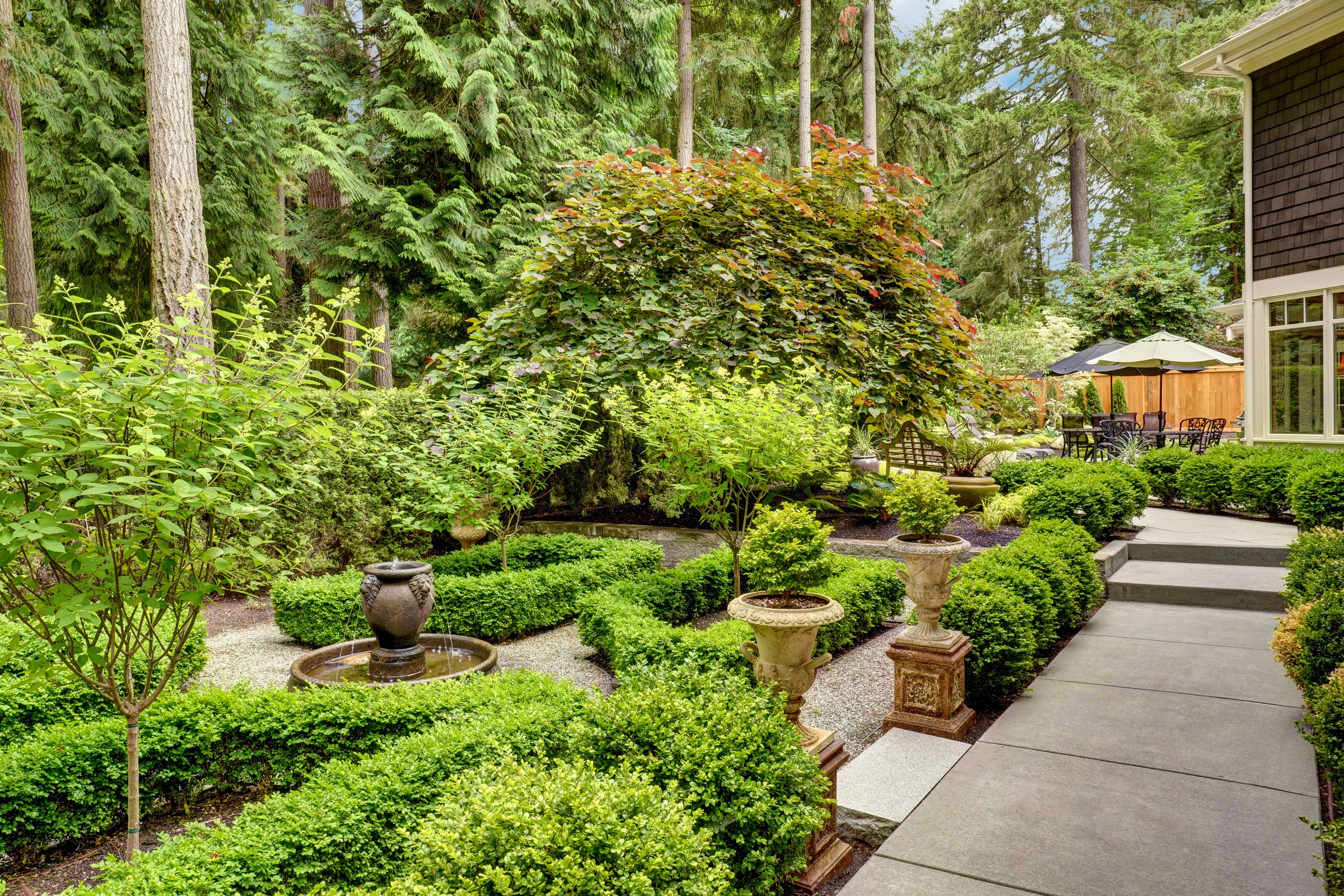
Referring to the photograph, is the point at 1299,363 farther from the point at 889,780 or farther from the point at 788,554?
the point at 788,554

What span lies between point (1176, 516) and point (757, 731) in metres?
8.48

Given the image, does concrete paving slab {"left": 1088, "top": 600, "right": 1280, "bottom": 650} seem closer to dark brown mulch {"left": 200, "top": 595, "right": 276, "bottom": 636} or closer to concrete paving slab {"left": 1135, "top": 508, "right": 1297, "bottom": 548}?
concrete paving slab {"left": 1135, "top": 508, "right": 1297, "bottom": 548}

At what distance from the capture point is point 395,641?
4367mm

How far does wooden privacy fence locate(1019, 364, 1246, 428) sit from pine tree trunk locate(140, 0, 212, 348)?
15.4 metres

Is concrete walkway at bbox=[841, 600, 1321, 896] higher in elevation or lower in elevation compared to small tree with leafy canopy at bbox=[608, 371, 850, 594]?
lower

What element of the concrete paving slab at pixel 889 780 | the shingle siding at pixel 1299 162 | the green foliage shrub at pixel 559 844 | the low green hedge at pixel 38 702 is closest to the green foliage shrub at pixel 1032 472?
the concrete paving slab at pixel 889 780

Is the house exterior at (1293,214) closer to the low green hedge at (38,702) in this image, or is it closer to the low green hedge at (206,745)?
the low green hedge at (206,745)

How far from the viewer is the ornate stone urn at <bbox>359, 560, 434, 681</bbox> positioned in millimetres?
4297

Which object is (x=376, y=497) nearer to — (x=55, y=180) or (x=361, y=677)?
(x=361, y=677)

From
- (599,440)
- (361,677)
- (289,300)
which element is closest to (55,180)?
(289,300)

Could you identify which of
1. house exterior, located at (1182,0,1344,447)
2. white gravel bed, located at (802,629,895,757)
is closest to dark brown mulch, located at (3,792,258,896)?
white gravel bed, located at (802,629,895,757)

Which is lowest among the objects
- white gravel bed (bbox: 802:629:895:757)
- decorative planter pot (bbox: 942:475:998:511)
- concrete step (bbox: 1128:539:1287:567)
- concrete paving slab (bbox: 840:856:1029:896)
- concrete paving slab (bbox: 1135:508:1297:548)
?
white gravel bed (bbox: 802:629:895:757)

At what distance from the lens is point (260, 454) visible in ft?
8.41

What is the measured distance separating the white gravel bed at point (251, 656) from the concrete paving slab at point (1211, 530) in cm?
760
